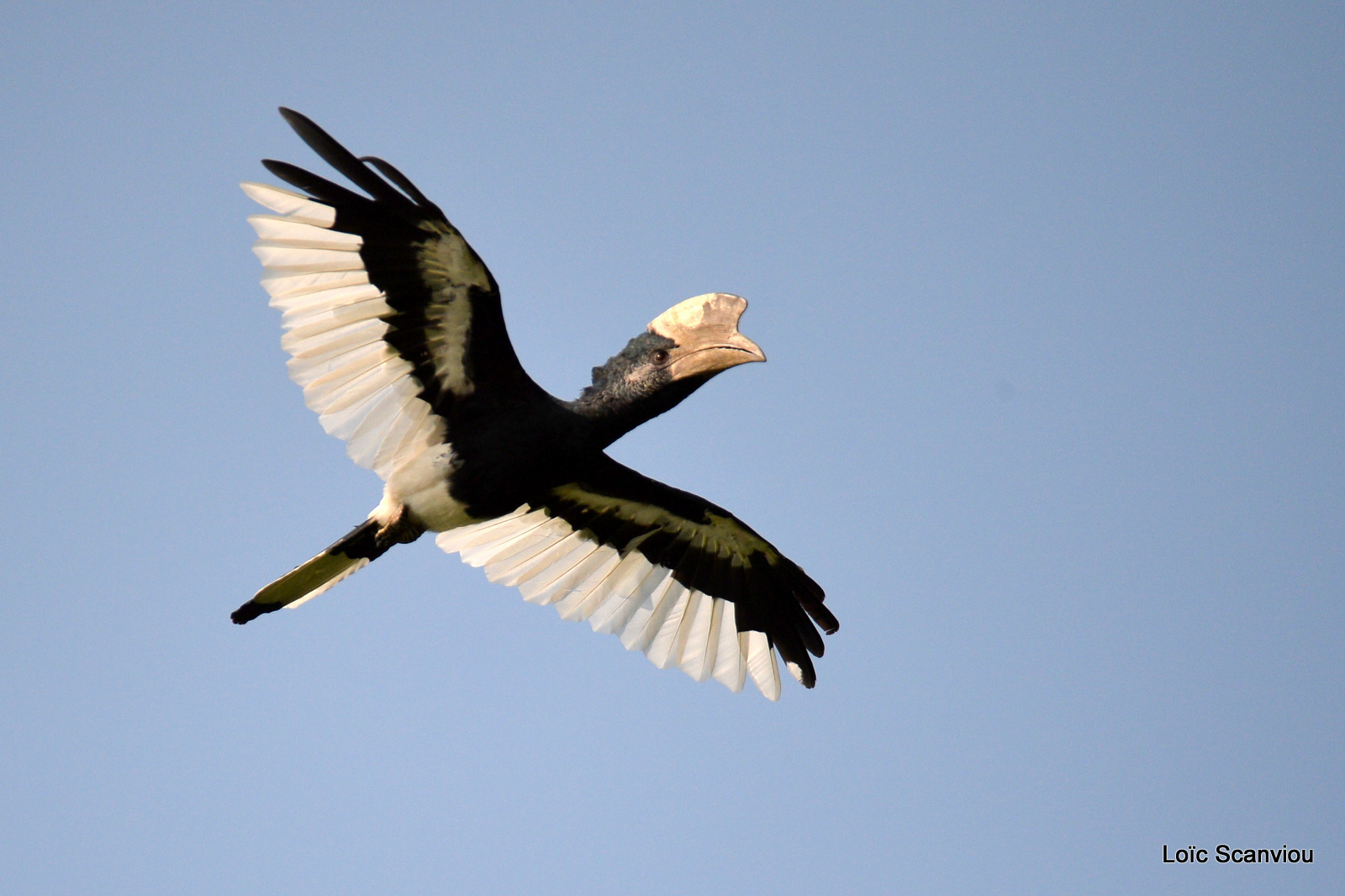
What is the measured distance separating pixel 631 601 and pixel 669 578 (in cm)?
34

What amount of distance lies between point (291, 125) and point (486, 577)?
137 inches

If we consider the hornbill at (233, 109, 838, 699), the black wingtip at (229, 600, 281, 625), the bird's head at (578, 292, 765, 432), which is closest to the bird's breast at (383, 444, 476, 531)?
the hornbill at (233, 109, 838, 699)

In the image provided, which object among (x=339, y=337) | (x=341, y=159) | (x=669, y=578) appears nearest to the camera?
(x=341, y=159)

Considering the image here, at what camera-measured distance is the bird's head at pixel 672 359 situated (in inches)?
256

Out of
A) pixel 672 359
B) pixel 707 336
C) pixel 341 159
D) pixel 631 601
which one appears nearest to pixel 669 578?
pixel 631 601

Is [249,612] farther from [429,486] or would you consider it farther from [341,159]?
[341,159]

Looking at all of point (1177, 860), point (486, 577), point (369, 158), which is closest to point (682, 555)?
point (486, 577)

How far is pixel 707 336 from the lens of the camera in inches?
258

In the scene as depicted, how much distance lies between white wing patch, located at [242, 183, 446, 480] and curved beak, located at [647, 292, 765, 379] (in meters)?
1.46

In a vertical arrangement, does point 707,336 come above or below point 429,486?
above

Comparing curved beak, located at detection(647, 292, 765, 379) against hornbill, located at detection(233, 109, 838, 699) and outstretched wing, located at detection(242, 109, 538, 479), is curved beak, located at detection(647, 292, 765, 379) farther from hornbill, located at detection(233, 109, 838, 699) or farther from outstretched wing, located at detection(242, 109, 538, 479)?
outstretched wing, located at detection(242, 109, 538, 479)

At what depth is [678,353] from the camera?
6551 mm

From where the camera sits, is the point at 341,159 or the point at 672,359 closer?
the point at 341,159

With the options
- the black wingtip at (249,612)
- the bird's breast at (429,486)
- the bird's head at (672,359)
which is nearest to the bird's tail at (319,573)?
the black wingtip at (249,612)
